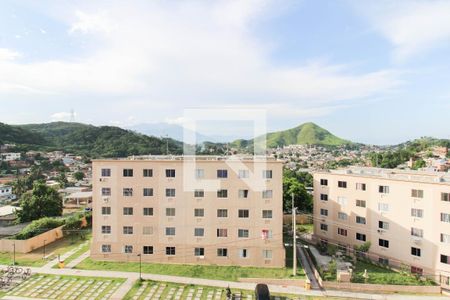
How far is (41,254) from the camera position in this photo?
87.2ft

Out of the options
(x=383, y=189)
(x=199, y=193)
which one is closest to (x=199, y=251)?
(x=199, y=193)

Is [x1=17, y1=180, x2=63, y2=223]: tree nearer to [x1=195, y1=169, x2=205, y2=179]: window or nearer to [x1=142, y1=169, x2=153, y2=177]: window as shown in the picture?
[x1=142, y1=169, x2=153, y2=177]: window

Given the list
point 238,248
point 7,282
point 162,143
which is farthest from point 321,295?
point 162,143

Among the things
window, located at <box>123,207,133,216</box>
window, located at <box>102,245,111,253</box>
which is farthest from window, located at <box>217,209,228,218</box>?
window, located at <box>102,245,111,253</box>

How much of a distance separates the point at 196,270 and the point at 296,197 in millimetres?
20827

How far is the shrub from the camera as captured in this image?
28.0 meters

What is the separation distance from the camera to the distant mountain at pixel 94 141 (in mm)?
94250

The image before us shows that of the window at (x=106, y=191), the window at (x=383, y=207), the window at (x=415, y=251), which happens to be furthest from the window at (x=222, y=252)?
the window at (x=415, y=251)

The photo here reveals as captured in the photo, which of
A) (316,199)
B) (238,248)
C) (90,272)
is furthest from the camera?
(316,199)

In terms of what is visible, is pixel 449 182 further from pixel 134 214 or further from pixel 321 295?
pixel 134 214

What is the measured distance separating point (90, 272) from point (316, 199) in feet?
74.3

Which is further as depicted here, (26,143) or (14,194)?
(26,143)

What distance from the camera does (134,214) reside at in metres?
25.2

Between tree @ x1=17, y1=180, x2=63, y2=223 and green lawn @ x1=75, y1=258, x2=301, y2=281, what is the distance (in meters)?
14.6
